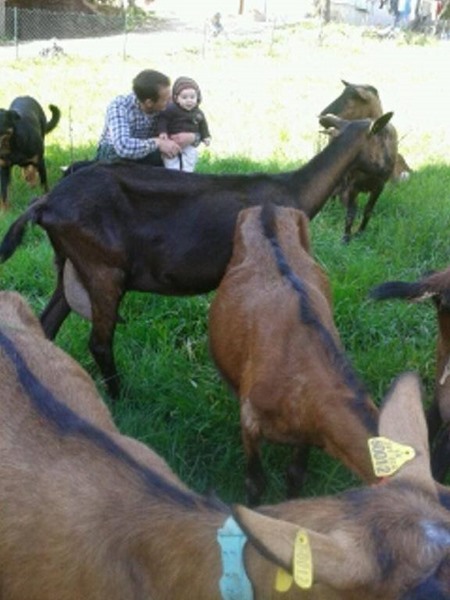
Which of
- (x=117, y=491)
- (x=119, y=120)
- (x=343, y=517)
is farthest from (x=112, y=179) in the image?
(x=343, y=517)

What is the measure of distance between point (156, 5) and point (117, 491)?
36.9m

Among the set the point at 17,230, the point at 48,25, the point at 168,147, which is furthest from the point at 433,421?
the point at 48,25

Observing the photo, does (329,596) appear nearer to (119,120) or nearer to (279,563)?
(279,563)

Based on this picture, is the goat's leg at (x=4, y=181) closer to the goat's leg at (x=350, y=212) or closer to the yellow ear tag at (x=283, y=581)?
the goat's leg at (x=350, y=212)

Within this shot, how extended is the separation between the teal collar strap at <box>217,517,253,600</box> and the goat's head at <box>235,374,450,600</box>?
0.51 ft

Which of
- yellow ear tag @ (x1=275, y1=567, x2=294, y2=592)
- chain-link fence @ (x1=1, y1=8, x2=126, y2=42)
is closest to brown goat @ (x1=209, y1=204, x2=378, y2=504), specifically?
yellow ear tag @ (x1=275, y1=567, x2=294, y2=592)

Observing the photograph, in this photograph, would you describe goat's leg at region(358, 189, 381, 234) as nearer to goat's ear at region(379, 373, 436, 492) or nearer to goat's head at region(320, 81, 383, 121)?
goat's head at region(320, 81, 383, 121)

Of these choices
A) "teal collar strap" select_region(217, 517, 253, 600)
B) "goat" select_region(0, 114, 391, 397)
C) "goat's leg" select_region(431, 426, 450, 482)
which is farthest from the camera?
"goat" select_region(0, 114, 391, 397)

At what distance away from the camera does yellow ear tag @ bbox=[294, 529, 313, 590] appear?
2008 millimetres

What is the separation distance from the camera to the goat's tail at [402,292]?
4.29 m

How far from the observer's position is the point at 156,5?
123 feet

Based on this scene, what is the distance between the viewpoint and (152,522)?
2648 millimetres

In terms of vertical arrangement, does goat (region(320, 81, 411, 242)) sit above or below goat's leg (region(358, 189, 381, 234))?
above

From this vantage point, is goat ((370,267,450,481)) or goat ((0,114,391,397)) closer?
goat ((370,267,450,481))
